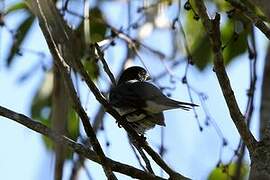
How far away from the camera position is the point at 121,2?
4.79 meters

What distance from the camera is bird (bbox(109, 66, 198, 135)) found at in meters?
3.94

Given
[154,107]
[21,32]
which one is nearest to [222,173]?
[154,107]

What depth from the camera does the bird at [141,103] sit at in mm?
3938

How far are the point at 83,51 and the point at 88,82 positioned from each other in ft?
5.51

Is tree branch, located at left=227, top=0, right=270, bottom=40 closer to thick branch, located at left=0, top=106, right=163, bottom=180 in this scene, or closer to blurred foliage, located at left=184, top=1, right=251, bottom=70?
thick branch, located at left=0, top=106, right=163, bottom=180

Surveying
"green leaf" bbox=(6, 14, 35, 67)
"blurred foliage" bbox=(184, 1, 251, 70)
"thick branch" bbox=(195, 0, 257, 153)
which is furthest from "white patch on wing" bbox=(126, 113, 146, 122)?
"thick branch" bbox=(195, 0, 257, 153)

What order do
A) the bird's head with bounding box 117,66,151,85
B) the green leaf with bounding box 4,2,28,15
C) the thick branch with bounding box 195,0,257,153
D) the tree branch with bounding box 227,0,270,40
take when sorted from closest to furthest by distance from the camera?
1. the thick branch with bounding box 195,0,257,153
2. the tree branch with bounding box 227,0,270,40
3. the green leaf with bounding box 4,2,28,15
4. the bird's head with bounding box 117,66,151,85

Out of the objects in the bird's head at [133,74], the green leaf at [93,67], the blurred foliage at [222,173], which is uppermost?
the bird's head at [133,74]

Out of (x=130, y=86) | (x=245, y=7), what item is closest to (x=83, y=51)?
(x=130, y=86)

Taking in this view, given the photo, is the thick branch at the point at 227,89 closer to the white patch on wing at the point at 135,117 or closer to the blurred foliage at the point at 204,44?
the white patch on wing at the point at 135,117

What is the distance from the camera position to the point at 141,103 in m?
4.07

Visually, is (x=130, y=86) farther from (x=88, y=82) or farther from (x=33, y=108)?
(x=88, y=82)

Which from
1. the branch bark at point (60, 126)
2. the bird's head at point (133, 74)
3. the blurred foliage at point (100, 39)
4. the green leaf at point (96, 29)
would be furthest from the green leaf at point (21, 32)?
the branch bark at point (60, 126)

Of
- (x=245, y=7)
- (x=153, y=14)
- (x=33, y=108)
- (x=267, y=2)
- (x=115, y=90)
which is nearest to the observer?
(x=267, y=2)
